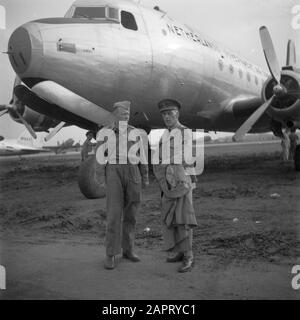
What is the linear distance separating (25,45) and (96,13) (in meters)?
2.29

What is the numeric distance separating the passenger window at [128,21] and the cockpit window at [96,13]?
0.14 metres

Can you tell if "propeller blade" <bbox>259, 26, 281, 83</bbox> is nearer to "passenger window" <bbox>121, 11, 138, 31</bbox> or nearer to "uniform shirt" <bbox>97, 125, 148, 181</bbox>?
"passenger window" <bbox>121, 11, 138, 31</bbox>

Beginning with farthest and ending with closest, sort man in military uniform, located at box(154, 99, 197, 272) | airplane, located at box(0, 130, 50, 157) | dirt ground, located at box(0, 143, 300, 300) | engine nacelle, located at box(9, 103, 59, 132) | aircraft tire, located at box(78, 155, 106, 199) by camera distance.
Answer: airplane, located at box(0, 130, 50, 157) → engine nacelle, located at box(9, 103, 59, 132) → aircraft tire, located at box(78, 155, 106, 199) → man in military uniform, located at box(154, 99, 197, 272) → dirt ground, located at box(0, 143, 300, 300)

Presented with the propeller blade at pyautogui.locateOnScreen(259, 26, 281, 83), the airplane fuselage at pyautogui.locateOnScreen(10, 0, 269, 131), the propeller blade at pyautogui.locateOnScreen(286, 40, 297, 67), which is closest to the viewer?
the airplane fuselage at pyautogui.locateOnScreen(10, 0, 269, 131)

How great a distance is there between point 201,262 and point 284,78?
7.12 m

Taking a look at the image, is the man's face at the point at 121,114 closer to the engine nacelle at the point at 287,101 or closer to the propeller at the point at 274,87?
the propeller at the point at 274,87

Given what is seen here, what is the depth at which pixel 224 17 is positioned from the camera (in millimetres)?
6012

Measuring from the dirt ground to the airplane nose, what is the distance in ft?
8.28

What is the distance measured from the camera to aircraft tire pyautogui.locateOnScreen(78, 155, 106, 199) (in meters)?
7.48

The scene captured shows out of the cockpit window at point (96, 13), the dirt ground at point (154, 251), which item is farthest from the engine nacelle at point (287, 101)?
the cockpit window at point (96, 13)

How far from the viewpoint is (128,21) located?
8070 millimetres

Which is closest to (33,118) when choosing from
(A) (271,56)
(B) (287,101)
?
(A) (271,56)

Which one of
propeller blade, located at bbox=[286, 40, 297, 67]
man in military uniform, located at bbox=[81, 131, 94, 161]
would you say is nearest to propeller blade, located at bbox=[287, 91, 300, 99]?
propeller blade, located at bbox=[286, 40, 297, 67]

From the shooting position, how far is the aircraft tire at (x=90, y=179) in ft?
24.5
